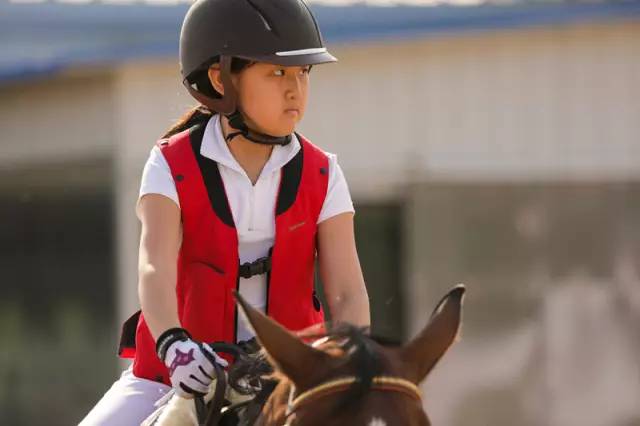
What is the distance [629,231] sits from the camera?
12727 millimetres

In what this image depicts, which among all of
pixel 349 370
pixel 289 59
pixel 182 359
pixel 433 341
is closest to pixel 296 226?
pixel 289 59

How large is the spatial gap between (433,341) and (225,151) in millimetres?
1324

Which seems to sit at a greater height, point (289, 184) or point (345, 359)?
point (289, 184)

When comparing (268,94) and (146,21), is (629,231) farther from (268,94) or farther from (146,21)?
(268,94)

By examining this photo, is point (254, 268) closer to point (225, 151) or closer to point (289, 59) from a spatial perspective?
point (225, 151)

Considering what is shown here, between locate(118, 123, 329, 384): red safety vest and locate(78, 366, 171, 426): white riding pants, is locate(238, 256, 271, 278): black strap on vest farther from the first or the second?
locate(78, 366, 171, 426): white riding pants

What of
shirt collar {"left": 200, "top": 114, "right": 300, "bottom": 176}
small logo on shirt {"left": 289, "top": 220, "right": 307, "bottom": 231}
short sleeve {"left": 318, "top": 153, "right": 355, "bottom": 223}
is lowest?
small logo on shirt {"left": 289, "top": 220, "right": 307, "bottom": 231}

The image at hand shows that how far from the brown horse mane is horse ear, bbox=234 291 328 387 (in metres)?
0.03

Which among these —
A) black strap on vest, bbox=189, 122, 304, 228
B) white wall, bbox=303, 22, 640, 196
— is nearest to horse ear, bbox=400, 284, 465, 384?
black strap on vest, bbox=189, 122, 304, 228

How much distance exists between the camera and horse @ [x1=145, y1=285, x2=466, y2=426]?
358cm

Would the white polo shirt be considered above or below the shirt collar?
below

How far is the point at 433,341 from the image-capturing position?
12.5 feet

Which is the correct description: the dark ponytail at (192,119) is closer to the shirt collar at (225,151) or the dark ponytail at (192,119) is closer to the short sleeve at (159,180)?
the shirt collar at (225,151)

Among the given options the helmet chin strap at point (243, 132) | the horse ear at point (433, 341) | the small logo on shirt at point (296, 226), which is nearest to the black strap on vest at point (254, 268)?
the small logo on shirt at point (296, 226)
